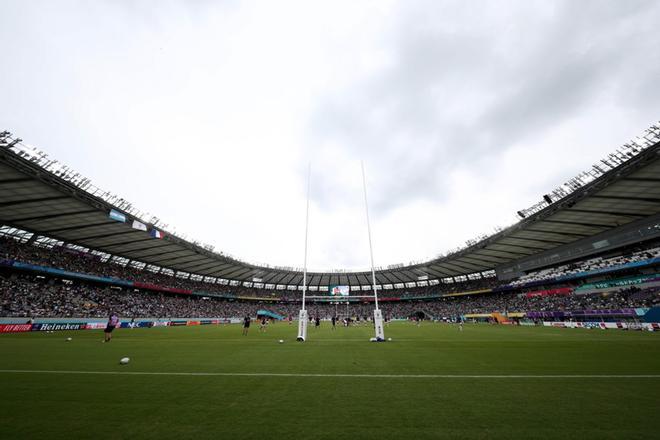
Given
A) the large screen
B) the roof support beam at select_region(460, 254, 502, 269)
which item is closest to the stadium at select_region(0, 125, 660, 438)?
the large screen

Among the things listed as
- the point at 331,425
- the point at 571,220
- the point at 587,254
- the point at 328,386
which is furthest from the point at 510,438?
the point at 587,254

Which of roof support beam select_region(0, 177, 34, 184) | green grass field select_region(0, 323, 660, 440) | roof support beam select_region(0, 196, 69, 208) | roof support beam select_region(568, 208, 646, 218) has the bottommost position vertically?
green grass field select_region(0, 323, 660, 440)

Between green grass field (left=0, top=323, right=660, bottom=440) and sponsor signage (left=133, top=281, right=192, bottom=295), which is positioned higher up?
sponsor signage (left=133, top=281, right=192, bottom=295)

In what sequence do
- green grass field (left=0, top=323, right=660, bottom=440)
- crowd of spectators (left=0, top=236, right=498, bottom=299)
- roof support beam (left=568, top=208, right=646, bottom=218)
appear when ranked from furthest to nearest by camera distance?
crowd of spectators (left=0, top=236, right=498, bottom=299), roof support beam (left=568, top=208, right=646, bottom=218), green grass field (left=0, top=323, right=660, bottom=440)

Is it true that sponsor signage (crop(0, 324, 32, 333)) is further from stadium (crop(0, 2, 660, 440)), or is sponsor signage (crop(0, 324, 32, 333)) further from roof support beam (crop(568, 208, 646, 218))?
roof support beam (crop(568, 208, 646, 218))

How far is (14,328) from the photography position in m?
25.3

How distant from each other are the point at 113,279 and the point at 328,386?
176ft

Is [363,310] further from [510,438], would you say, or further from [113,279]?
[510,438]

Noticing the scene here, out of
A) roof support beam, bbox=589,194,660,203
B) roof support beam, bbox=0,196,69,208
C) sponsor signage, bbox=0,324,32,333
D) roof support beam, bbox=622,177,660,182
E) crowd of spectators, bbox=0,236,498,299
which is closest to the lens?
sponsor signage, bbox=0,324,32,333

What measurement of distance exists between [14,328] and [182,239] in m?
20.7

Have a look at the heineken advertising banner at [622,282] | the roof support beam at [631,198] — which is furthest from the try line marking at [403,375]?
the heineken advertising banner at [622,282]

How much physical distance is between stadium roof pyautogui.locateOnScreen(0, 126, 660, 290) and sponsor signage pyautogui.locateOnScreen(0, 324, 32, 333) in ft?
38.4

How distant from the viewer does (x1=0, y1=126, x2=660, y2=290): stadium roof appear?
22834 mm

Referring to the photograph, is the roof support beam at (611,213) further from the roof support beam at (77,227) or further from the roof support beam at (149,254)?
the roof support beam at (149,254)
